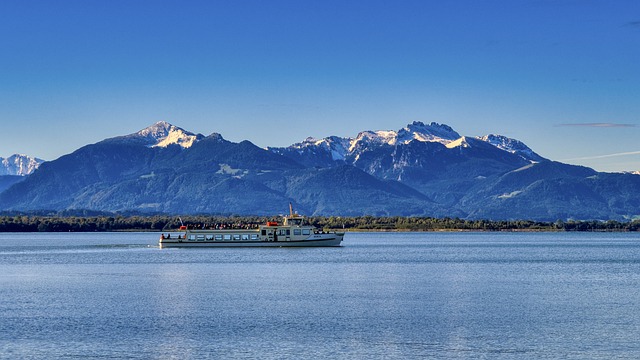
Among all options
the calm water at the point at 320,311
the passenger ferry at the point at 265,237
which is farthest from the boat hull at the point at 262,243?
the calm water at the point at 320,311

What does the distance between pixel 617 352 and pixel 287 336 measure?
54.8 feet

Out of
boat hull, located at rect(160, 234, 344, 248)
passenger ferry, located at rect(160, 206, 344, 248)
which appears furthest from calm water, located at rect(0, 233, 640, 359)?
passenger ferry, located at rect(160, 206, 344, 248)

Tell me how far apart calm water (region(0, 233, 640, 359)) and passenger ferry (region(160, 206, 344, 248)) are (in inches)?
1799

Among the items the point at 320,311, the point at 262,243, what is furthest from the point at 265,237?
the point at 320,311

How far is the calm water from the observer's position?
168ft

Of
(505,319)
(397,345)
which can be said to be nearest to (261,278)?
(505,319)

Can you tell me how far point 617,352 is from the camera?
161 feet

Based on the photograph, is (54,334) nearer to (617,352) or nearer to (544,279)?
(617,352)

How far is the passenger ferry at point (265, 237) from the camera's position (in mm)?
159000

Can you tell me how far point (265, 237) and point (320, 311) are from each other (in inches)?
3742

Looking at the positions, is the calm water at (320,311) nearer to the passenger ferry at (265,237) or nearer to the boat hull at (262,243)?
the boat hull at (262,243)

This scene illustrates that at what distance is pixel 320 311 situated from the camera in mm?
65688

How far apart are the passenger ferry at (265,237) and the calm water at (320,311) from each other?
4570cm

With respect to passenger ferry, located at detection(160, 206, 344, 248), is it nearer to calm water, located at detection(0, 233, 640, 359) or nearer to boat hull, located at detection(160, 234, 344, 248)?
boat hull, located at detection(160, 234, 344, 248)
